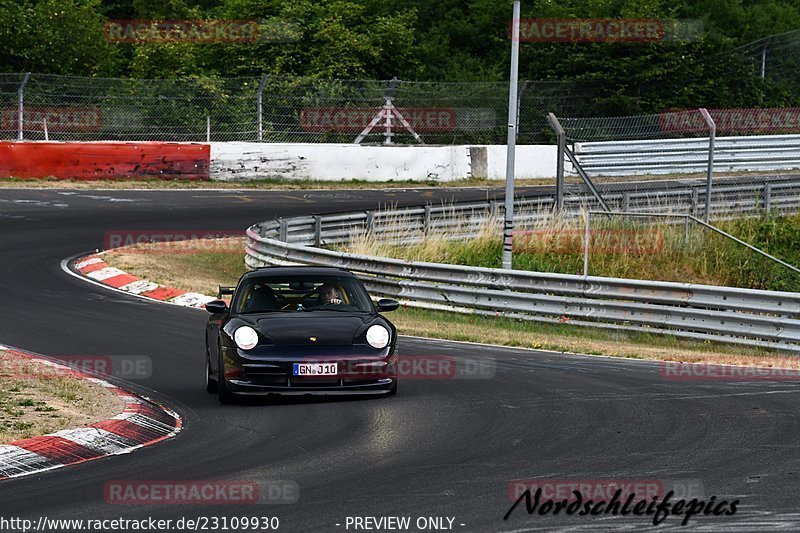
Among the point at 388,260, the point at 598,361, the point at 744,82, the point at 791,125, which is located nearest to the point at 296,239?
the point at 388,260

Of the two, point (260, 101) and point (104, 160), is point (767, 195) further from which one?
point (104, 160)

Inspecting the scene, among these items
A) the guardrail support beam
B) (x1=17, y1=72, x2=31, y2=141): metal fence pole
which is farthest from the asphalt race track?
(x1=17, y1=72, x2=31, y2=141): metal fence pole

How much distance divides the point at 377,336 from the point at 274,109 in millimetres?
23633

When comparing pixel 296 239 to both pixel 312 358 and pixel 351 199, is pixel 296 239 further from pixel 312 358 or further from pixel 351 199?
pixel 312 358

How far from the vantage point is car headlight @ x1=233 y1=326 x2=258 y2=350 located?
459 inches

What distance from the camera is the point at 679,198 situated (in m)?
27.8

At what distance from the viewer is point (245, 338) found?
11.7 meters

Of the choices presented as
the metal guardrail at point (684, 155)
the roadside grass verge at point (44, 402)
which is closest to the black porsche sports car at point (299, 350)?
the roadside grass verge at point (44, 402)

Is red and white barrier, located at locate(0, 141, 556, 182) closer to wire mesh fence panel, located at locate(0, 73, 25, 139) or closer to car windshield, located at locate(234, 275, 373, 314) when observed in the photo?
wire mesh fence panel, located at locate(0, 73, 25, 139)

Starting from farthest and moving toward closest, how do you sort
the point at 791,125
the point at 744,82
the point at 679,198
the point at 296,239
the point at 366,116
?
the point at 744,82 → the point at 791,125 → the point at 366,116 → the point at 679,198 → the point at 296,239

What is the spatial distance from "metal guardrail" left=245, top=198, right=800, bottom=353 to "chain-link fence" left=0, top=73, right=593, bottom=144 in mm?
11173

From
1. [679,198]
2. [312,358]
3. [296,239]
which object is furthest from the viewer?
[679,198]

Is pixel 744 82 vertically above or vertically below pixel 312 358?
above

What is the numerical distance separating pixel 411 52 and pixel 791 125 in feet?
45.1
